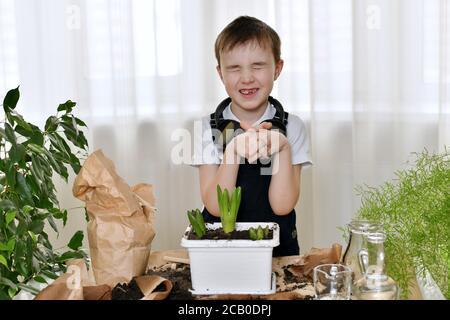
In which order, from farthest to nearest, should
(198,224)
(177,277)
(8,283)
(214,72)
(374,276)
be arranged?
(214,72)
(8,283)
(177,277)
(198,224)
(374,276)

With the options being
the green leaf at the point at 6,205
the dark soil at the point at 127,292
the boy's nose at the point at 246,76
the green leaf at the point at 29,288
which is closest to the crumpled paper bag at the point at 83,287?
the dark soil at the point at 127,292

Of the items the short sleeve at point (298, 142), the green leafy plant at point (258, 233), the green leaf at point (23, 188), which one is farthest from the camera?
the short sleeve at point (298, 142)

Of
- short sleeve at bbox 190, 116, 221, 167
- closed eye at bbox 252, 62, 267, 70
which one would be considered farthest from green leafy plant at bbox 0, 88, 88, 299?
closed eye at bbox 252, 62, 267, 70

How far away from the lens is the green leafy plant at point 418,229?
1.31m

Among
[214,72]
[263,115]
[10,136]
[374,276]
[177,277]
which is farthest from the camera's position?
[214,72]

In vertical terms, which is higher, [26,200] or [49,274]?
[26,200]

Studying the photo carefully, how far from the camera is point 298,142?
1939mm

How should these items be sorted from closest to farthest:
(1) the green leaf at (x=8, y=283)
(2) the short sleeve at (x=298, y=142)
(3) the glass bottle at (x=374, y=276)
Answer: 1. (3) the glass bottle at (x=374, y=276)
2. (1) the green leaf at (x=8, y=283)
3. (2) the short sleeve at (x=298, y=142)

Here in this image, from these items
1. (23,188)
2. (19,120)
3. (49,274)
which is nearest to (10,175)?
(23,188)

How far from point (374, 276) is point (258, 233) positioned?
0.74 feet

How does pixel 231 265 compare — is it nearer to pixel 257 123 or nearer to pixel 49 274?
pixel 49 274

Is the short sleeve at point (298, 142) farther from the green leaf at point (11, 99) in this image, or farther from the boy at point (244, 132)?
the green leaf at point (11, 99)

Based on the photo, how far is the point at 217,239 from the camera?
133cm

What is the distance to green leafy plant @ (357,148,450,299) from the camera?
4.30ft
